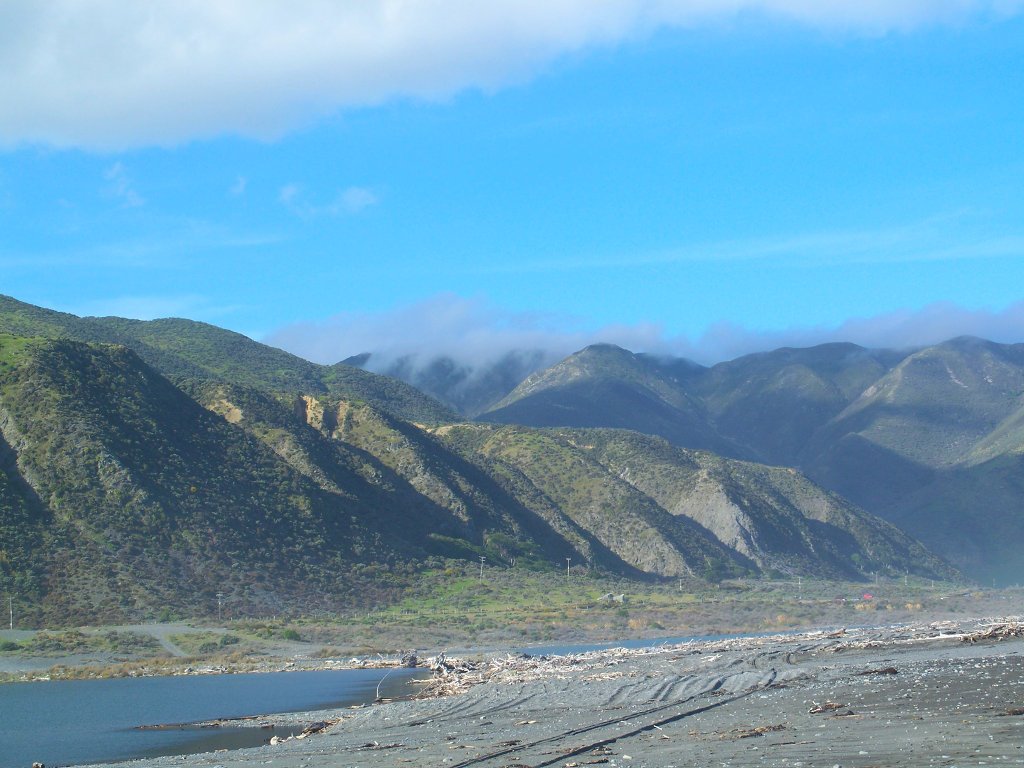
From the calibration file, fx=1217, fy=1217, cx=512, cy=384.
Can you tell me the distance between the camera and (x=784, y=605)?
4252 inches

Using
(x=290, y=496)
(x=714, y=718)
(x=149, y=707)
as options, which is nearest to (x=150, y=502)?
(x=290, y=496)

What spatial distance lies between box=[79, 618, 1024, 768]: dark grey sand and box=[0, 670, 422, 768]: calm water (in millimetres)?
3645

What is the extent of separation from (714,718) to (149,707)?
91.2 ft

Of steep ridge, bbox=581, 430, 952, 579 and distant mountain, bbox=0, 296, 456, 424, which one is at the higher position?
distant mountain, bbox=0, 296, 456, 424

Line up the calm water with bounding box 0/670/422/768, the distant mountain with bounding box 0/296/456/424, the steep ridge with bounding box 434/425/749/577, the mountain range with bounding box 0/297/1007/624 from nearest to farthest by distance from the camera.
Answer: the calm water with bounding box 0/670/422/768 → the mountain range with bounding box 0/297/1007/624 → the steep ridge with bounding box 434/425/749/577 → the distant mountain with bounding box 0/296/456/424

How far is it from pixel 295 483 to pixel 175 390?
52.1 feet

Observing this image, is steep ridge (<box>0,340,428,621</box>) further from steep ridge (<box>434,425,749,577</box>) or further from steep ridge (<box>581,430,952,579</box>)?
steep ridge (<box>581,430,952,579</box>)

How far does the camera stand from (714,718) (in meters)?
30.2

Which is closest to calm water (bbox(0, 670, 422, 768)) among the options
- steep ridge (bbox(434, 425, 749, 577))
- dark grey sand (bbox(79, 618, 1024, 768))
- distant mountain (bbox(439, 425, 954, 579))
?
dark grey sand (bbox(79, 618, 1024, 768))

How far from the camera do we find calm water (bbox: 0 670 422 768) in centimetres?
3723

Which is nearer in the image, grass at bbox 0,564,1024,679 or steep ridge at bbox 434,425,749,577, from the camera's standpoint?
grass at bbox 0,564,1024,679

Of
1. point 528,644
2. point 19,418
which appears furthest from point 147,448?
point 528,644

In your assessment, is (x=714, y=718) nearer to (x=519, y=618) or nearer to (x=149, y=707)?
(x=149, y=707)

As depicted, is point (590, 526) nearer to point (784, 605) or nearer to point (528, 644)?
point (784, 605)
